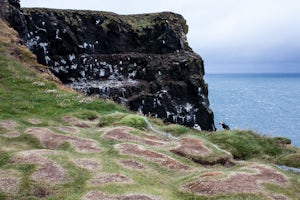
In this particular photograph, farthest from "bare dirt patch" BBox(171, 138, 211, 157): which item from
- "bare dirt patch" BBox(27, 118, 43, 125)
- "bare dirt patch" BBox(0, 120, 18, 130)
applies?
"bare dirt patch" BBox(0, 120, 18, 130)

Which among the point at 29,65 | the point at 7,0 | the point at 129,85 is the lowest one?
the point at 129,85

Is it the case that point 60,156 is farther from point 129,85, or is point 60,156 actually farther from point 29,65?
point 129,85

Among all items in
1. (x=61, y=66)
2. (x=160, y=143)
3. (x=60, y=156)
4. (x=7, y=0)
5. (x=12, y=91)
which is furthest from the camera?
(x=61, y=66)

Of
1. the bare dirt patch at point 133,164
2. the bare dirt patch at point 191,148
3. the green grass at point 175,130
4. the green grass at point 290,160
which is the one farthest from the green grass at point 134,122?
the green grass at point 290,160

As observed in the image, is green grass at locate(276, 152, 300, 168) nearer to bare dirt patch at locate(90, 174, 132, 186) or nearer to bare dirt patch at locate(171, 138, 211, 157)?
bare dirt patch at locate(171, 138, 211, 157)

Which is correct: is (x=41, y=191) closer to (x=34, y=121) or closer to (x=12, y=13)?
(x=34, y=121)

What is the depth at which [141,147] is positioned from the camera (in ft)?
95.6

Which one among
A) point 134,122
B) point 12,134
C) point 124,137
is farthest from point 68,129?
point 134,122

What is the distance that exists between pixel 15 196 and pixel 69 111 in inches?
837

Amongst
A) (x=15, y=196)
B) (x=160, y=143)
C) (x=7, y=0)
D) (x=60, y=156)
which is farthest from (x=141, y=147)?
(x=7, y=0)

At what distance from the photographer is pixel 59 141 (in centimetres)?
2975

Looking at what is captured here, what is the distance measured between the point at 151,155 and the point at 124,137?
5397 mm

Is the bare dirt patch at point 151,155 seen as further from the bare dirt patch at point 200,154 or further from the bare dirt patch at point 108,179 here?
the bare dirt patch at point 108,179

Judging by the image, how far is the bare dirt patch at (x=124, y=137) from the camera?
31.8 meters
